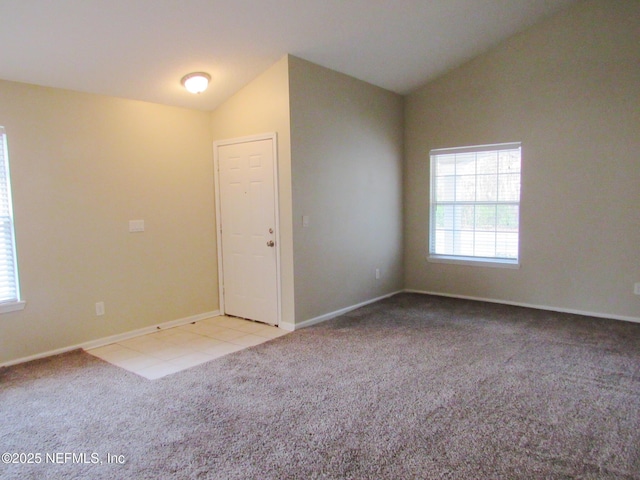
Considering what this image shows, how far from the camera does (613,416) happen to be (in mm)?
2502

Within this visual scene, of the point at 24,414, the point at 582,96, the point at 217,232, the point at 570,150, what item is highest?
the point at 582,96

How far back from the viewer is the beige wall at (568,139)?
4.29 metres

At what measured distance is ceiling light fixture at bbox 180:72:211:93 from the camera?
3951 mm

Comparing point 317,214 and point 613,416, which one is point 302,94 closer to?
point 317,214

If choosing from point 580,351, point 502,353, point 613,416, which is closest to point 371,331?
point 502,353

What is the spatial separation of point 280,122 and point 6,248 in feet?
8.40

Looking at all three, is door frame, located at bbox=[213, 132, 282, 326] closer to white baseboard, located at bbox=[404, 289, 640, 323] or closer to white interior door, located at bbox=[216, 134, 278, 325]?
white interior door, located at bbox=[216, 134, 278, 325]

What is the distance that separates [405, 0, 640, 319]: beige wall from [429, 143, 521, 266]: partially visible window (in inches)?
5.2

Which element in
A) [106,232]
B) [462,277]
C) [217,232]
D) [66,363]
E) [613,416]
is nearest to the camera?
[613,416]

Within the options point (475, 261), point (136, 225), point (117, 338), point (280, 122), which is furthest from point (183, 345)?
point (475, 261)

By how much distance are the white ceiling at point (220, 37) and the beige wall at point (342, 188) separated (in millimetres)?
372

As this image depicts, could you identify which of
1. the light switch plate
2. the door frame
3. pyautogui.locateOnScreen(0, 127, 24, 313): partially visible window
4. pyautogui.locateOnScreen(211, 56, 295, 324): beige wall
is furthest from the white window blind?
pyautogui.locateOnScreen(211, 56, 295, 324): beige wall

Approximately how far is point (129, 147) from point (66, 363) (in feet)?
6.59

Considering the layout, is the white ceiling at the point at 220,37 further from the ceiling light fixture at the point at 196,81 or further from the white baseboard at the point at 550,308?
the white baseboard at the point at 550,308
